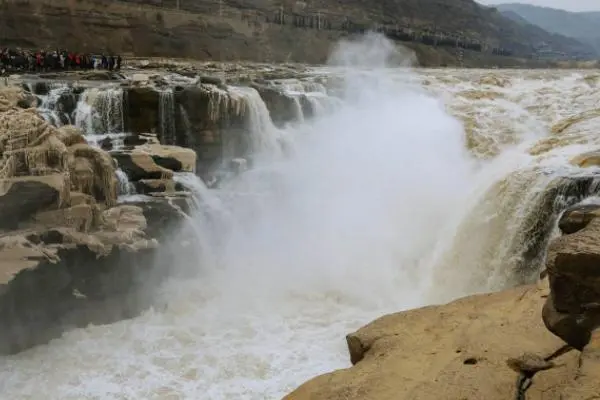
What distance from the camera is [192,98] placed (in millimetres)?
11961

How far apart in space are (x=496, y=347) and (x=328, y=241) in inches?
253

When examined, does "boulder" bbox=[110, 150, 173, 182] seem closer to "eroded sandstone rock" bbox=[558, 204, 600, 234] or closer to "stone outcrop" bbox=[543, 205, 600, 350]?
"eroded sandstone rock" bbox=[558, 204, 600, 234]

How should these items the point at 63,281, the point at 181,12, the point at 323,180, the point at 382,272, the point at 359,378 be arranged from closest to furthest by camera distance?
the point at 359,378, the point at 63,281, the point at 382,272, the point at 323,180, the point at 181,12

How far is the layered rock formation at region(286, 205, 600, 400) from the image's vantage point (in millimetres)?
3176

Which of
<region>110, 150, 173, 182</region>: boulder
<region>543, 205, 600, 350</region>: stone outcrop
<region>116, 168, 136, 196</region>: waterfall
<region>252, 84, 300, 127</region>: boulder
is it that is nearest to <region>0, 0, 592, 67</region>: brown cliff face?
<region>252, 84, 300, 127</region>: boulder

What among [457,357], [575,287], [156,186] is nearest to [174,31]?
[156,186]

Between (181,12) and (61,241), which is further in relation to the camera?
(181,12)

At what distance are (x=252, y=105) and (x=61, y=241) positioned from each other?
612 cm

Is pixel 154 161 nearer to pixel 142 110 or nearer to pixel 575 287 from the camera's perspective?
pixel 142 110

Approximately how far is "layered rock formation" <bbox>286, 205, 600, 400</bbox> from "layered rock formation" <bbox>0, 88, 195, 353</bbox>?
4.36 meters

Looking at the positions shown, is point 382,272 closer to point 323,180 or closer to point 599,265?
point 323,180

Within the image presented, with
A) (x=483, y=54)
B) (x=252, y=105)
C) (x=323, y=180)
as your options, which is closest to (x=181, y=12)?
(x=252, y=105)

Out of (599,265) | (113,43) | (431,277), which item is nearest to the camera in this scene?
(599,265)

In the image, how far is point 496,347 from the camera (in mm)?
3896
